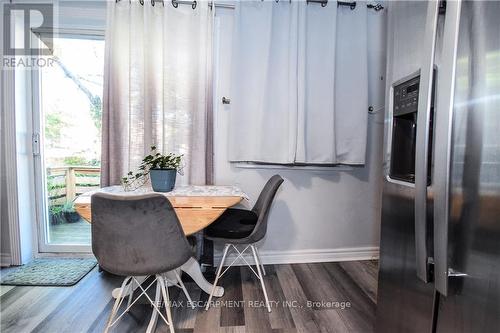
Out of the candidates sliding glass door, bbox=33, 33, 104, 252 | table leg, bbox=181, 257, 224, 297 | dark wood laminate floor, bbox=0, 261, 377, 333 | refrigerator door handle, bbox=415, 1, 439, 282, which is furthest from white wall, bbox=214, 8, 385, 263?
refrigerator door handle, bbox=415, 1, 439, 282

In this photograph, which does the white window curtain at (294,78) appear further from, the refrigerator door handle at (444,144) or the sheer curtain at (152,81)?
the refrigerator door handle at (444,144)

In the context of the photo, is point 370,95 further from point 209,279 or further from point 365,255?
point 209,279

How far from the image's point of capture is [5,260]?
2.19 metres

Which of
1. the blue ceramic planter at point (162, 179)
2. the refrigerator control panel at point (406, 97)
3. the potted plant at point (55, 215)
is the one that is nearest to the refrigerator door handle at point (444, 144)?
the refrigerator control panel at point (406, 97)

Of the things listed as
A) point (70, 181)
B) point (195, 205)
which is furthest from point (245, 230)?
point (70, 181)

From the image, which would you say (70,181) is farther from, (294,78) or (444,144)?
(444,144)

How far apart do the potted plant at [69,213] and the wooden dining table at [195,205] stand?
2.86ft

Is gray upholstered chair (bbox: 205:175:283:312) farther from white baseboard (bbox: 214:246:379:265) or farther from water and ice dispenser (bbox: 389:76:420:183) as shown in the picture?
water and ice dispenser (bbox: 389:76:420:183)

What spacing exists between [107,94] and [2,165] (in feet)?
3.86

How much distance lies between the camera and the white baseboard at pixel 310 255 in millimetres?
2314

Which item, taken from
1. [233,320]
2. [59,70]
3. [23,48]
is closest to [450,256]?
[233,320]

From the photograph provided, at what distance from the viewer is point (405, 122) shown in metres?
0.91

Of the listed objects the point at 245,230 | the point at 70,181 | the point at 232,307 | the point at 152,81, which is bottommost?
the point at 232,307

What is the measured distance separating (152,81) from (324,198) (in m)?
1.85
